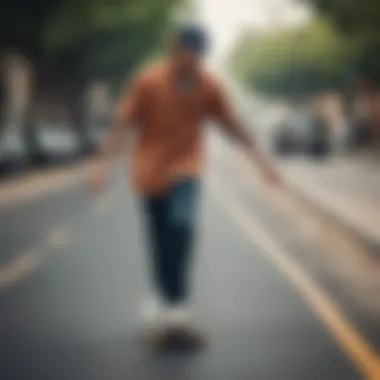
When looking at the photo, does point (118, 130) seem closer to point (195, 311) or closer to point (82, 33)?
point (195, 311)

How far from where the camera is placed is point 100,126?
534cm

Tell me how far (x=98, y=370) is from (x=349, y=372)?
661mm

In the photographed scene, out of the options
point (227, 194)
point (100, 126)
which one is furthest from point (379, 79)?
point (100, 126)

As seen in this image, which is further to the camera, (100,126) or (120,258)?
(120,258)

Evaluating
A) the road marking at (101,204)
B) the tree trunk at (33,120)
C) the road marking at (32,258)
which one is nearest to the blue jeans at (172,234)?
the road marking at (101,204)

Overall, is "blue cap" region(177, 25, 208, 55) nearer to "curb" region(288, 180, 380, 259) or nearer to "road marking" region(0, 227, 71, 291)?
"road marking" region(0, 227, 71, 291)

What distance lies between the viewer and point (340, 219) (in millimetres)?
7047

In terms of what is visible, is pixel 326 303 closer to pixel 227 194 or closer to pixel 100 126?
pixel 227 194

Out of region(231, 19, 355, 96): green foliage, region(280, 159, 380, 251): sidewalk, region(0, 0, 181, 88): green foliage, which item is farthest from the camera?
region(280, 159, 380, 251): sidewalk

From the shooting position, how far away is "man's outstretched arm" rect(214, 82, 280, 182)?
4.91 metres

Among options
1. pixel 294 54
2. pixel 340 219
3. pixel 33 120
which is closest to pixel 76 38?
pixel 33 120

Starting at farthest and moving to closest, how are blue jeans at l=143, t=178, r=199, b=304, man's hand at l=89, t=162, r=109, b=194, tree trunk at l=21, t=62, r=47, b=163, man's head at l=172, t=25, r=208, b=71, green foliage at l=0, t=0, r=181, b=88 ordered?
tree trunk at l=21, t=62, r=47, b=163 → green foliage at l=0, t=0, r=181, b=88 → blue jeans at l=143, t=178, r=199, b=304 → man's hand at l=89, t=162, r=109, b=194 → man's head at l=172, t=25, r=208, b=71

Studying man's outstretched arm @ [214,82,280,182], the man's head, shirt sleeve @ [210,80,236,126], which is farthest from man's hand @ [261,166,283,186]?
the man's head

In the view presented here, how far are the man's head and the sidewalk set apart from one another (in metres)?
0.81
